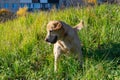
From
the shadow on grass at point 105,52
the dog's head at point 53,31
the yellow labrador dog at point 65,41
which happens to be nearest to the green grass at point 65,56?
the shadow on grass at point 105,52

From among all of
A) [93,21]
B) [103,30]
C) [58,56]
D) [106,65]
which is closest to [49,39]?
[58,56]

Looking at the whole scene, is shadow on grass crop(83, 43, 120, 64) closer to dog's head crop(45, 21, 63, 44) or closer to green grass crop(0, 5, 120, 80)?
green grass crop(0, 5, 120, 80)

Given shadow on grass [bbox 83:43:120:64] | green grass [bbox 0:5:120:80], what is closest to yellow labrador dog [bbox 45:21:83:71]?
green grass [bbox 0:5:120:80]

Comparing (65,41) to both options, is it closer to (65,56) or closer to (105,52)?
(65,56)

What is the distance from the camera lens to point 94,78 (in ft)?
16.2

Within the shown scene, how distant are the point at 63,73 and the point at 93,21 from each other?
7.27 ft

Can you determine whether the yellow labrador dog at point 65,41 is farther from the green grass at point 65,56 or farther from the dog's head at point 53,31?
the green grass at point 65,56

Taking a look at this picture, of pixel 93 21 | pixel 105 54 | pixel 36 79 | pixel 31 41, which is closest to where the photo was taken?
pixel 36 79

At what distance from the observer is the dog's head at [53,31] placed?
5.43 meters

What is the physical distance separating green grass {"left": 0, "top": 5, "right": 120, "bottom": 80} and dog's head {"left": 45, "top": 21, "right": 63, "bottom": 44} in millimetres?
373

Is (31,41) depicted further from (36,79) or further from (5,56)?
(36,79)

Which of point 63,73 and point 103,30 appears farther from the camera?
point 103,30

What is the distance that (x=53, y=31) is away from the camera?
5465 mm

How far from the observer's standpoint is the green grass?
5348 mm
